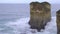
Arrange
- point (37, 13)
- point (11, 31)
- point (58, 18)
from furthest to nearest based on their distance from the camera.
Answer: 1. point (11, 31)
2. point (37, 13)
3. point (58, 18)

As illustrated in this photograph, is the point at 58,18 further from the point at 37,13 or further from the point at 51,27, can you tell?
the point at 51,27

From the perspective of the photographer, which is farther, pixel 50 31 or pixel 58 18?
pixel 50 31

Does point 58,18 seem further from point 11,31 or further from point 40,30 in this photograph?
point 11,31

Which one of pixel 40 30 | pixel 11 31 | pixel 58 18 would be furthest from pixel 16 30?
pixel 58 18

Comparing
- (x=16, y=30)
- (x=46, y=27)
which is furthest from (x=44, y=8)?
(x=16, y=30)

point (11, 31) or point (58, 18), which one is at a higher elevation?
point (58, 18)

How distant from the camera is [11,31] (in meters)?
13.1

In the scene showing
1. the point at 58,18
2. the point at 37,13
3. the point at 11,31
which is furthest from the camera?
the point at 11,31

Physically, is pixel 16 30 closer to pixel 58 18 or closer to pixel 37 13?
pixel 37 13

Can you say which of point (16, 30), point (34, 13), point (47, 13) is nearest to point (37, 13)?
point (34, 13)

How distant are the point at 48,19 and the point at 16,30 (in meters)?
2.25

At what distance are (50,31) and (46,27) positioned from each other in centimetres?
56

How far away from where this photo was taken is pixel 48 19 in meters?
13.4

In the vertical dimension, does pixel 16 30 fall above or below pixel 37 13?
below
